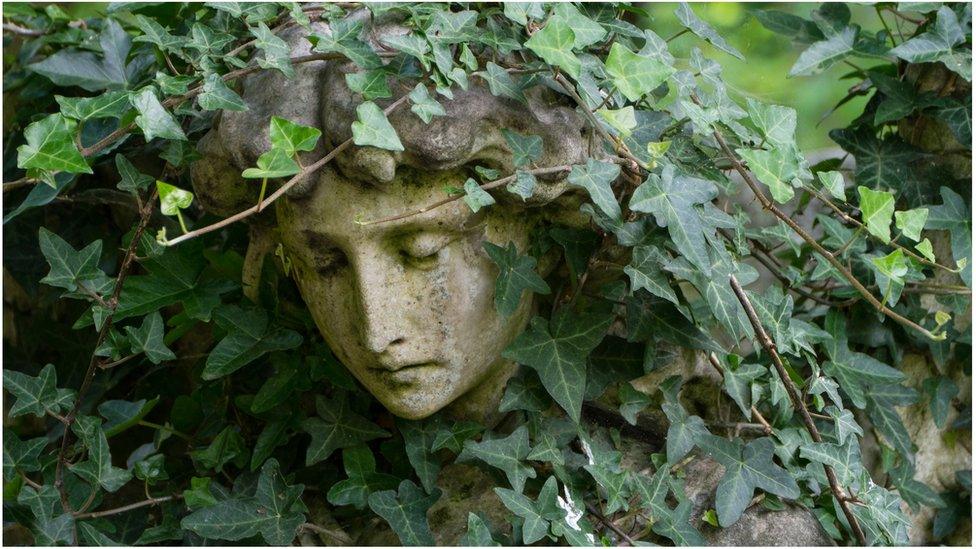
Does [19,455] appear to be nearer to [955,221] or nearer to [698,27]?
[698,27]

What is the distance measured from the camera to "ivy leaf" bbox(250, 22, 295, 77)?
3.84 ft

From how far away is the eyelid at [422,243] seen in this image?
4.01 ft

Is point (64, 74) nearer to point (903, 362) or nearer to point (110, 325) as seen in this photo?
point (110, 325)

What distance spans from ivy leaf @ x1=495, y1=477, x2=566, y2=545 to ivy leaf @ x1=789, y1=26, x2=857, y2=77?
715 mm

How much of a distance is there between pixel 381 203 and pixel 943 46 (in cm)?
87

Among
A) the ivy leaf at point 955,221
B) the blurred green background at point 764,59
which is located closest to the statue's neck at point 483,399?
the blurred green background at point 764,59

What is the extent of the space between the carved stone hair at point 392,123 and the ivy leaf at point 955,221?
0.64 metres

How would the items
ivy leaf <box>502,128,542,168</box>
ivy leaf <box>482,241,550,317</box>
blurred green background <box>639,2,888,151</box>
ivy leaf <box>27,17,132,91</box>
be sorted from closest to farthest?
ivy leaf <box>502,128,542,168</box>
ivy leaf <box>482,241,550,317</box>
ivy leaf <box>27,17,132,91</box>
blurred green background <box>639,2,888,151</box>

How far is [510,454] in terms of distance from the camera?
132cm

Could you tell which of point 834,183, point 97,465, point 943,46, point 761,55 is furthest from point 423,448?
point 761,55

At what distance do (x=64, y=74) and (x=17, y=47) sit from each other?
0.46 metres

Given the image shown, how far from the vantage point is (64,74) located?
1.61 meters

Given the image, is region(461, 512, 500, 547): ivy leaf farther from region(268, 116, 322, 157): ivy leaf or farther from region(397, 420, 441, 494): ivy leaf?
region(268, 116, 322, 157): ivy leaf

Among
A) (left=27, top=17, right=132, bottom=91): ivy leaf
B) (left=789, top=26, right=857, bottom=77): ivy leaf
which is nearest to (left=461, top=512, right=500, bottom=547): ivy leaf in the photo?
(left=789, top=26, right=857, bottom=77): ivy leaf
